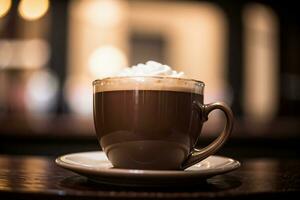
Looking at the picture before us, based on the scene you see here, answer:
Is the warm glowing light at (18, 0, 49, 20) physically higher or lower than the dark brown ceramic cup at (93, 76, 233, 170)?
higher

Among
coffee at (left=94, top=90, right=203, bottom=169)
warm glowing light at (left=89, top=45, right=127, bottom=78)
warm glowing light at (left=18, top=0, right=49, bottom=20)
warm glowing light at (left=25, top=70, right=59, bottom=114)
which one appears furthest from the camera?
warm glowing light at (left=89, top=45, right=127, bottom=78)

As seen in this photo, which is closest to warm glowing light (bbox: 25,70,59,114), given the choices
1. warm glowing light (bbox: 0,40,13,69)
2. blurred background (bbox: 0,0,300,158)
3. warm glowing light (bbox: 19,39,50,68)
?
blurred background (bbox: 0,0,300,158)

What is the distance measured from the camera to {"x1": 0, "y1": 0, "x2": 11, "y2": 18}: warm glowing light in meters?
3.62

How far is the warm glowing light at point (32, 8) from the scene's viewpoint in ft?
11.6

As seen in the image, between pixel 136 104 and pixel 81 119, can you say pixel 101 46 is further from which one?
pixel 136 104

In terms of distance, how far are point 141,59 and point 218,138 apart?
4362 mm

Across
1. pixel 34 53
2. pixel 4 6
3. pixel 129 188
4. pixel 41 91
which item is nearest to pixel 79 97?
pixel 41 91

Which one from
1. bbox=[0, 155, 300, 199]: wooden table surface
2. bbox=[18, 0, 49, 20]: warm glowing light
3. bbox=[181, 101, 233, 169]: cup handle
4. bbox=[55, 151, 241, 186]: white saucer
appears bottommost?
bbox=[0, 155, 300, 199]: wooden table surface

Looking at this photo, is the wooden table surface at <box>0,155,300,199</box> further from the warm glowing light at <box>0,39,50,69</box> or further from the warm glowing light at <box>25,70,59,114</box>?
the warm glowing light at <box>0,39,50,69</box>

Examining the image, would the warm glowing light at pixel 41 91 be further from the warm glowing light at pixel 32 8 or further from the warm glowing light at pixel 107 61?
the warm glowing light at pixel 107 61

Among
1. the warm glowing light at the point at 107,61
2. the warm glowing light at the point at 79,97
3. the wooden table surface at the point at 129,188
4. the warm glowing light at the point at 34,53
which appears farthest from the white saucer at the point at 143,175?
the warm glowing light at the point at 107,61

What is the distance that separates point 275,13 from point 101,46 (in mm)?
2081

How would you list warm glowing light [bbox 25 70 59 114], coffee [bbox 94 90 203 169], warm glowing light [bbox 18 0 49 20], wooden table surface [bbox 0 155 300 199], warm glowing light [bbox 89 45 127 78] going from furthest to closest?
warm glowing light [bbox 89 45 127 78] < warm glowing light [bbox 25 70 59 114] < warm glowing light [bbox 18 0 49 20] < coffee [bbox 94 90 203 169] < wooden table surface [bbox 0 155 300 199]

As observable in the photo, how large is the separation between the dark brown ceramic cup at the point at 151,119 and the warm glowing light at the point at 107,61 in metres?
4.31
